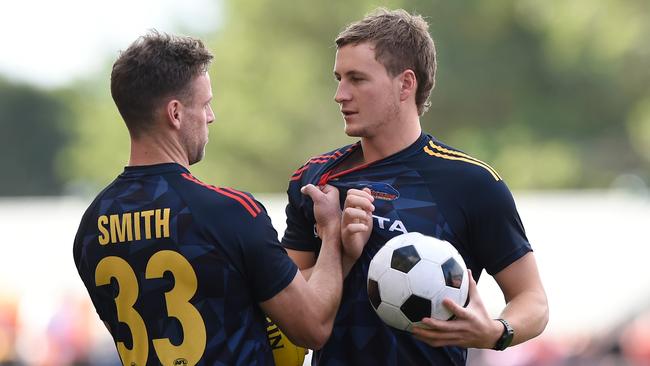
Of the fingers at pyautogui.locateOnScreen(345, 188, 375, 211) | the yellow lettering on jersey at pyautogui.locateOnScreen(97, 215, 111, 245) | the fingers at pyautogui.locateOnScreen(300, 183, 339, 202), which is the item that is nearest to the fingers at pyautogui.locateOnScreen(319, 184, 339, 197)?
the fingers at pyautogui.locateOnScreen(300, 183, 339, 202)

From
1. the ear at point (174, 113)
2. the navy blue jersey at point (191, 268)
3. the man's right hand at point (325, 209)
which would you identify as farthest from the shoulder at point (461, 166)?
the ear at point (174, 113)

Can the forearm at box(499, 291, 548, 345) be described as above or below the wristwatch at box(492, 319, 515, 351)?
above

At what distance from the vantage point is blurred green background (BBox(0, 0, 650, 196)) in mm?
30797

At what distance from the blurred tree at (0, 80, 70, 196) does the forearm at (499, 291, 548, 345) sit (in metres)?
39.8

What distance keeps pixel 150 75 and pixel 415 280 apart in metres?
1.46

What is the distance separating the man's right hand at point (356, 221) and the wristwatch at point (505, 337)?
714 mm

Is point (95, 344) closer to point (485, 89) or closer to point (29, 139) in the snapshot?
point (485, 89)

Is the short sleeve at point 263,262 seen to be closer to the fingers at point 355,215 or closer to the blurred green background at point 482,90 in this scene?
the fingers at point 355,215

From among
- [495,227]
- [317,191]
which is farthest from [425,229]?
[317,191]

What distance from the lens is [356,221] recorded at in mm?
4840

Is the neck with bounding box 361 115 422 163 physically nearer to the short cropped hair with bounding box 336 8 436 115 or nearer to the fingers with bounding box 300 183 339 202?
the short cropped hair with bounding box 336 8 436 115

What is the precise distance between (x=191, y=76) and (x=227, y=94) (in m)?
28.1

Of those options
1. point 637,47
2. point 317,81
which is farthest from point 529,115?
point 317,81

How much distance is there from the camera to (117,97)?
15.8 ft
